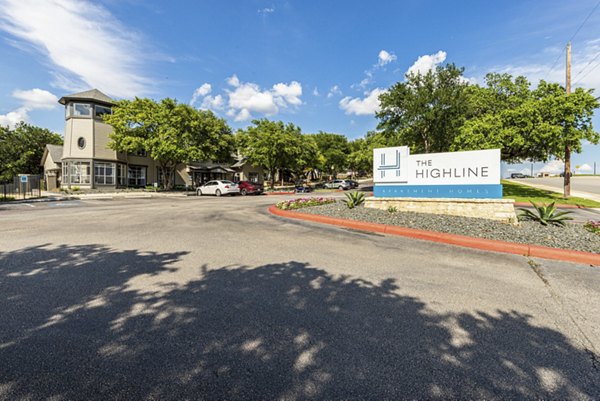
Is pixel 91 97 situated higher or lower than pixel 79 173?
higher

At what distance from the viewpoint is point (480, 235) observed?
6.80 meters

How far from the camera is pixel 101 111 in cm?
3075

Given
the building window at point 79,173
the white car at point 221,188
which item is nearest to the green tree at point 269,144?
the white car at point 221,188

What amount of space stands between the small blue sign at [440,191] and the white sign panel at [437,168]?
15 centimetres

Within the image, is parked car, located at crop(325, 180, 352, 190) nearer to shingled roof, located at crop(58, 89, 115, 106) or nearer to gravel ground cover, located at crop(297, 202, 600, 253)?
gravel ground cover, located at crop(297, 202, 600, 253)

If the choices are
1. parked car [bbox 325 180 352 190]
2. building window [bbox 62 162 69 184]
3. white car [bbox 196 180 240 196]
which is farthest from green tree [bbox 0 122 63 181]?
parked car [bbox 325 180 352 190]

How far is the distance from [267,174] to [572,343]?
55.6m

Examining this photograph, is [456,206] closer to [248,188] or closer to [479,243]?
[479,243]

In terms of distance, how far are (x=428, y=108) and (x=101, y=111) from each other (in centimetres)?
3573

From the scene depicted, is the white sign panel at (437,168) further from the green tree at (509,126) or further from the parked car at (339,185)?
the parked car at (339,185)

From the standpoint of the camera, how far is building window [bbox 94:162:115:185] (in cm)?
3019

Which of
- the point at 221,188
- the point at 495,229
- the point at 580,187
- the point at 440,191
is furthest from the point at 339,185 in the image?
the point at 495,229

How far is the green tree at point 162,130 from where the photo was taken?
27.8 metres

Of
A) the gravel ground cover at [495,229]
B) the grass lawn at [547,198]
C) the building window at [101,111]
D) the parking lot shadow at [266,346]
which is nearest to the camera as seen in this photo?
the parking lot shadow at [266,346]
